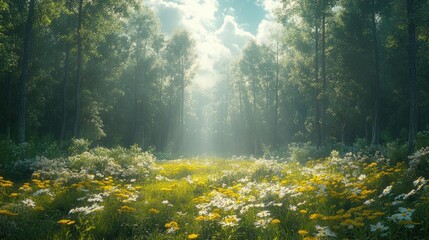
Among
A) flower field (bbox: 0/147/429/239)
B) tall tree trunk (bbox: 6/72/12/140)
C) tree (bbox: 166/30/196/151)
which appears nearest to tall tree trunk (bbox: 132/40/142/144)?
tree (bbox: 166/30/196/151)

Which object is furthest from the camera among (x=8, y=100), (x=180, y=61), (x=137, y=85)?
(x=180, y=61)

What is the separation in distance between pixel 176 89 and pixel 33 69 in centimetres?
2917

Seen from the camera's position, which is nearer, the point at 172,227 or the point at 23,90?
the point at 172,227

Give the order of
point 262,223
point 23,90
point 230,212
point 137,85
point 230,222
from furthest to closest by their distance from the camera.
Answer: point 137,85 < point 23,90 < point 230,212 < point 230,222 < point 262,223

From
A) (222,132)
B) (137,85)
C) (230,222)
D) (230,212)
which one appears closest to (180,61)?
(137,85)

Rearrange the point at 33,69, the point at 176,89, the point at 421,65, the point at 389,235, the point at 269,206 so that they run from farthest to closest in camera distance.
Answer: the point at 176,89 < the point at 421,65 < the point at 33,69 < the point at 269,206 < the point at 389,235

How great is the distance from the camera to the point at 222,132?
73.4 m

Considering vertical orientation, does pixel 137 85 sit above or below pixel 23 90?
above

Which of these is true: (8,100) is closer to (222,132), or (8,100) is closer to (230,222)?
(230,222)

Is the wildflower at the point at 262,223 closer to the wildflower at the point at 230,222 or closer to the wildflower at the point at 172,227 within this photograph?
the wildflower at the point at 230,222

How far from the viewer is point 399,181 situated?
26.6 feet

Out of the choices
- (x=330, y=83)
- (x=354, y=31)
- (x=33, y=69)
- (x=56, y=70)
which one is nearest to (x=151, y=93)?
(x=56, y=70)

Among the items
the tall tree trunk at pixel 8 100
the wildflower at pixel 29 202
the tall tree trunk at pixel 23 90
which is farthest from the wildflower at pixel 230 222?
the tall tree trunk at pixel 8 100

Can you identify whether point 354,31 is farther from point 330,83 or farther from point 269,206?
point 269,206
